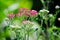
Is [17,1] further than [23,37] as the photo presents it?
Yes

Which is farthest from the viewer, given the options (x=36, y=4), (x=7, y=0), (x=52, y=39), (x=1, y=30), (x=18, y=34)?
(x=36, y=4)

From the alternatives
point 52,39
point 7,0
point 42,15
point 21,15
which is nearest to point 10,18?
point 21,15

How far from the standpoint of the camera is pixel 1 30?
2.47 metres

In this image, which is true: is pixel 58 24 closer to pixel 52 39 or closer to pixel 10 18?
pixel 52 39

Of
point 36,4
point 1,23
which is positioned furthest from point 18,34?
point 36,4

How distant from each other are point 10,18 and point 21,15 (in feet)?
0.28

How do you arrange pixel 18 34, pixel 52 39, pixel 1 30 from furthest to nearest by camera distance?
pixel 1 30 < pixel 52 39 < pixel 18 34

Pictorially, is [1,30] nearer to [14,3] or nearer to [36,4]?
[14,3]

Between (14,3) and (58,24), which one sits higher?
(14,3)

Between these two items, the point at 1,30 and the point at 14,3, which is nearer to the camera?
the point at 1,30

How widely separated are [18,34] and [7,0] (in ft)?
3.10

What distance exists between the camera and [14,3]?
281 centimetres

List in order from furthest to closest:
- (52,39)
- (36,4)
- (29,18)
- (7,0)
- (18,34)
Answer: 1. (36,4)
2. (7,0)
3. (52,39)
4. (29,18)
5. (18,34)

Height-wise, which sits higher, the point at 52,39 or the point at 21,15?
the point at 21,15
